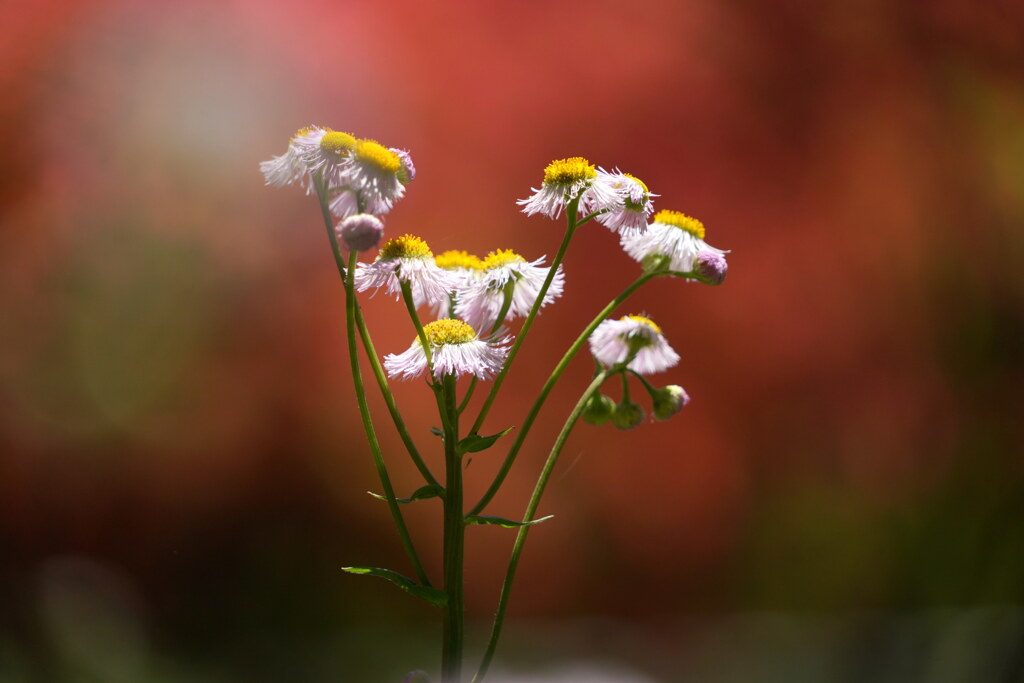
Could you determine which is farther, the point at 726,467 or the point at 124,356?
the point at 726,467

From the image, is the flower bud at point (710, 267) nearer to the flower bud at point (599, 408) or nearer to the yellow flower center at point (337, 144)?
the flower bud at point (599, 408)

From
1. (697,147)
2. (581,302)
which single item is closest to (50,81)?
(581,302)

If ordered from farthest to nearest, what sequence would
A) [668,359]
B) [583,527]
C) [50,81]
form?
1. [583,527]
2. [50,81]
3. [668,359]

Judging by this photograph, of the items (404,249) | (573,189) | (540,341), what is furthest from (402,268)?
(540,341)

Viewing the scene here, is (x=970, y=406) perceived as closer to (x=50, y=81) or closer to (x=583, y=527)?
(x=583, y=527)

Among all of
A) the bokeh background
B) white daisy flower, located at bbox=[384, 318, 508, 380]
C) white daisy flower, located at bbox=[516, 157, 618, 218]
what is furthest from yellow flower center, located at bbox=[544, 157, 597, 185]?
the bokeh background

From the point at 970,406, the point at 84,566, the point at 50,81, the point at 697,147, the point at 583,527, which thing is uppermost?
the point at 697,147

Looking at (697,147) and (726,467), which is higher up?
(697,147)
